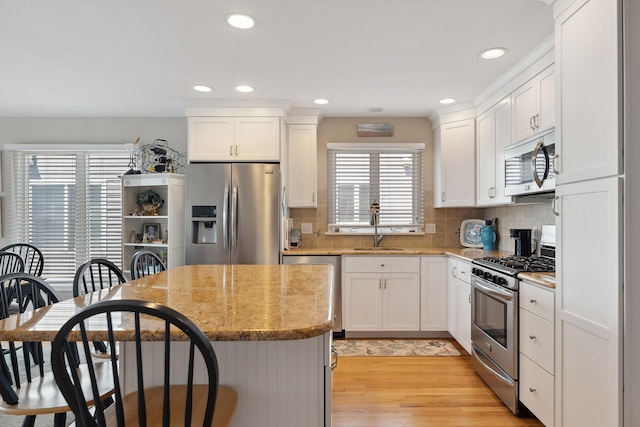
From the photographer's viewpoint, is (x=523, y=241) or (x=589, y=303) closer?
(x=589, y=303)

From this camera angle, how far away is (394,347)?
11.3ft

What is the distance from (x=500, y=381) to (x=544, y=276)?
84 centimetres

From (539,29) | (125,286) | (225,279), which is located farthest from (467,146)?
(125,286)

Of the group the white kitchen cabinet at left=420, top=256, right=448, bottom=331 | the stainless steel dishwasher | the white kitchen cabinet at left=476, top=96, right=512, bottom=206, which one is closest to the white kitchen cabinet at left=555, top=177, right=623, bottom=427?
the white kitchen cabinet at left=476, top=96, right=512, bottom=206

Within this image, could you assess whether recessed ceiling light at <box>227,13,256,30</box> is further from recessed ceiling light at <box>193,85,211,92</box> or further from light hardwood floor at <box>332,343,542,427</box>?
light hardwood floor at <box>332,343,542,427</box>

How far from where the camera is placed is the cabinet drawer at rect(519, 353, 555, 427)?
193cm

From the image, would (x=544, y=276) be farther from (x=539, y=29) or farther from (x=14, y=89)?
(x=14, y=89)

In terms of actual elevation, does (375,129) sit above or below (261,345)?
above

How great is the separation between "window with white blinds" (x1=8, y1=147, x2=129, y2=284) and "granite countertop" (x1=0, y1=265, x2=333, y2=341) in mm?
2625

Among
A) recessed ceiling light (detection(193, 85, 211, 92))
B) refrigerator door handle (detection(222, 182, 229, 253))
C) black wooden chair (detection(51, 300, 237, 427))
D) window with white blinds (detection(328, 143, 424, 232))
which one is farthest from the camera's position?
window with white blinds (detection(328, 143, 424, 232))

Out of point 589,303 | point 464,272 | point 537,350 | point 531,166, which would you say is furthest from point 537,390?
point 531,166

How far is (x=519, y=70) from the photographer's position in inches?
108

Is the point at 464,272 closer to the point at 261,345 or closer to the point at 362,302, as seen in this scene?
the point at 362,302

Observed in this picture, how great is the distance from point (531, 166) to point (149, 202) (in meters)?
3.66
